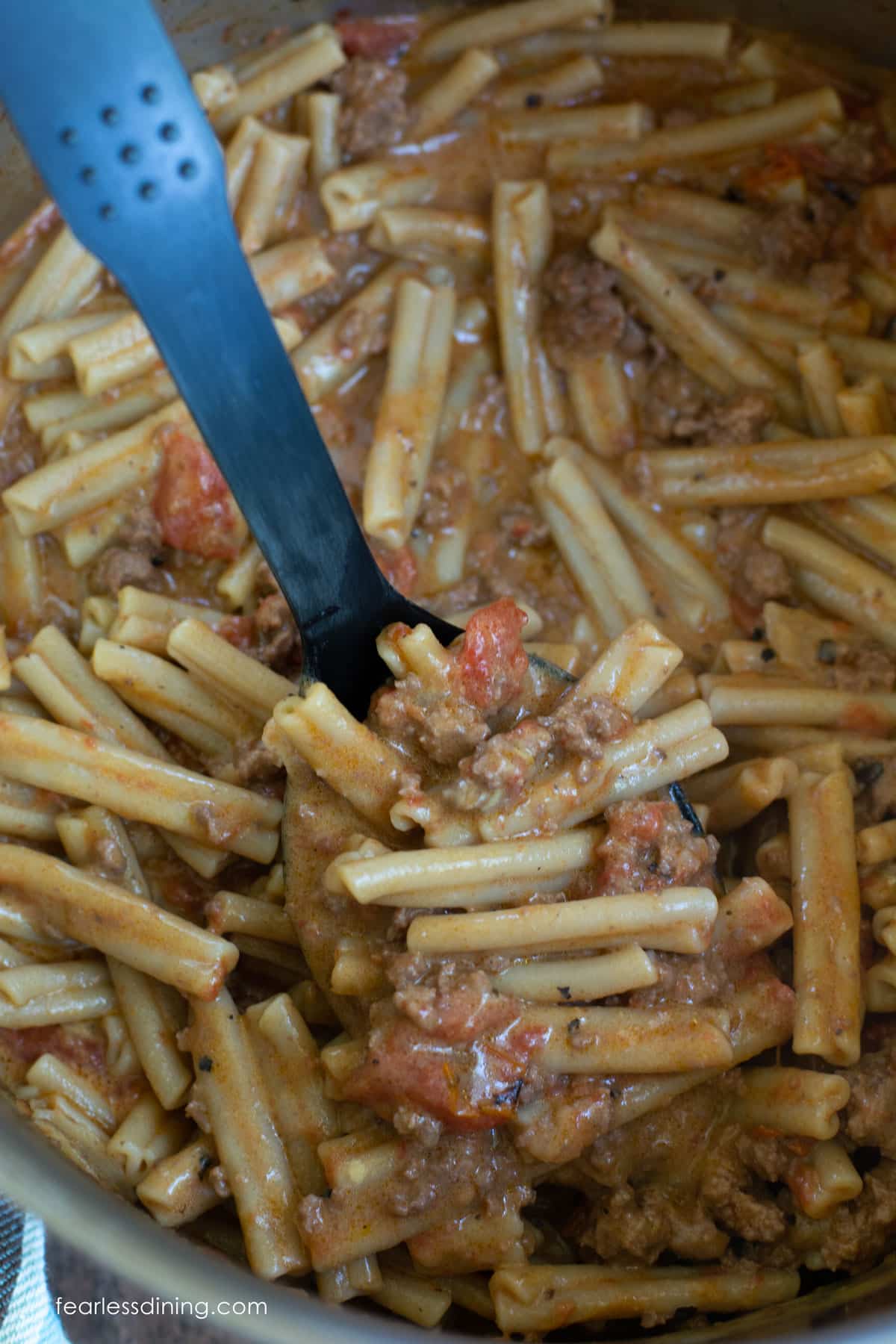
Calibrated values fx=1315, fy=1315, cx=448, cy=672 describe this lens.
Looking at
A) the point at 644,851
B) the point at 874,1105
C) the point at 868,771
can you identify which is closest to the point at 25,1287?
the point at 644,851

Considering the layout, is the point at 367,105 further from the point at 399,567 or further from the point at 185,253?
the point at 185,253

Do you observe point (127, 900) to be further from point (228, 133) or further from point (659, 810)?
point (228, 133)

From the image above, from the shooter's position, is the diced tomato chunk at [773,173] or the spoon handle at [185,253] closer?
the spoon handle at [185,253]

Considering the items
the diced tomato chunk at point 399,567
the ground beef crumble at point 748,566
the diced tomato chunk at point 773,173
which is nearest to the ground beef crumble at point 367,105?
the diced tomato chunk at point 773,173

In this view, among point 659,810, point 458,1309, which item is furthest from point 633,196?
point 458,1309

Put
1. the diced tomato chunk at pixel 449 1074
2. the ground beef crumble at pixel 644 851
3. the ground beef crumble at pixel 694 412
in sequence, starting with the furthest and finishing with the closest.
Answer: the ground beef crumble at pixel 694 412 < the ground beef crumble at pixel 644 851 < the diced tomato chunk at pixel 449 1074

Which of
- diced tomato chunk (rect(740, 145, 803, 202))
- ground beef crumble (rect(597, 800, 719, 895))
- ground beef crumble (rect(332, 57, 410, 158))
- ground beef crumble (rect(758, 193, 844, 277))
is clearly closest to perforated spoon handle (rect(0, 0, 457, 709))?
ground beef crumble (rect(597, 800, 719, 895))

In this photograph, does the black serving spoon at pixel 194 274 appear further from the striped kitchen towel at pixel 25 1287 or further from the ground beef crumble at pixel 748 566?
the striped kitchen towel at pixel 25 1287
